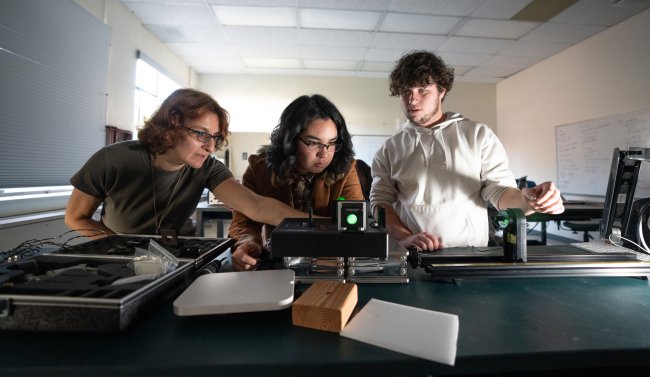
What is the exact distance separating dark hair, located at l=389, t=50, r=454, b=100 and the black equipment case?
101cm

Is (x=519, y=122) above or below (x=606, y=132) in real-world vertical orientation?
above

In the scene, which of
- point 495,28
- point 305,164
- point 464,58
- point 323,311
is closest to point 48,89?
point 305,164

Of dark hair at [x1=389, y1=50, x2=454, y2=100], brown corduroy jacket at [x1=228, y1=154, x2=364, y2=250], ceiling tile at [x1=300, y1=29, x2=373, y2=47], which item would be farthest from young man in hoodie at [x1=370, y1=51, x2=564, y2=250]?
ceiling tile at [x1=300, y1=29, x2=373, y2=47]

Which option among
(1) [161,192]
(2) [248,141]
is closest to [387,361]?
(1) [161,192]

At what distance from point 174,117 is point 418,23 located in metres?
3.16

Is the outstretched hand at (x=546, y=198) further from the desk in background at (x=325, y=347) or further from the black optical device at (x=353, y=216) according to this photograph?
the black optical device at (x=353, y=216)

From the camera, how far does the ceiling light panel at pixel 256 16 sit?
10.2 feet

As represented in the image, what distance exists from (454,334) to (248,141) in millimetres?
4940

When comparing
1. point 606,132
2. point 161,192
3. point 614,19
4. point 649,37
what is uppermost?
point 614,19

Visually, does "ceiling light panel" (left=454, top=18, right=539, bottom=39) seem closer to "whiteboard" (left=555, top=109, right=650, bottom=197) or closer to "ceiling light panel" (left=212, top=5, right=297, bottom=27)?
"whiteboard" (left=555, top=109, right=650, bottom=197)

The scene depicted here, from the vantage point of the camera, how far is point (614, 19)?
324 centimetres

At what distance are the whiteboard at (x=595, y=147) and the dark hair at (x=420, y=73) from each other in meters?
3.07

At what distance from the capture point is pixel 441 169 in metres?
1.24

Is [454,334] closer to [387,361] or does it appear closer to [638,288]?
[387,361]
